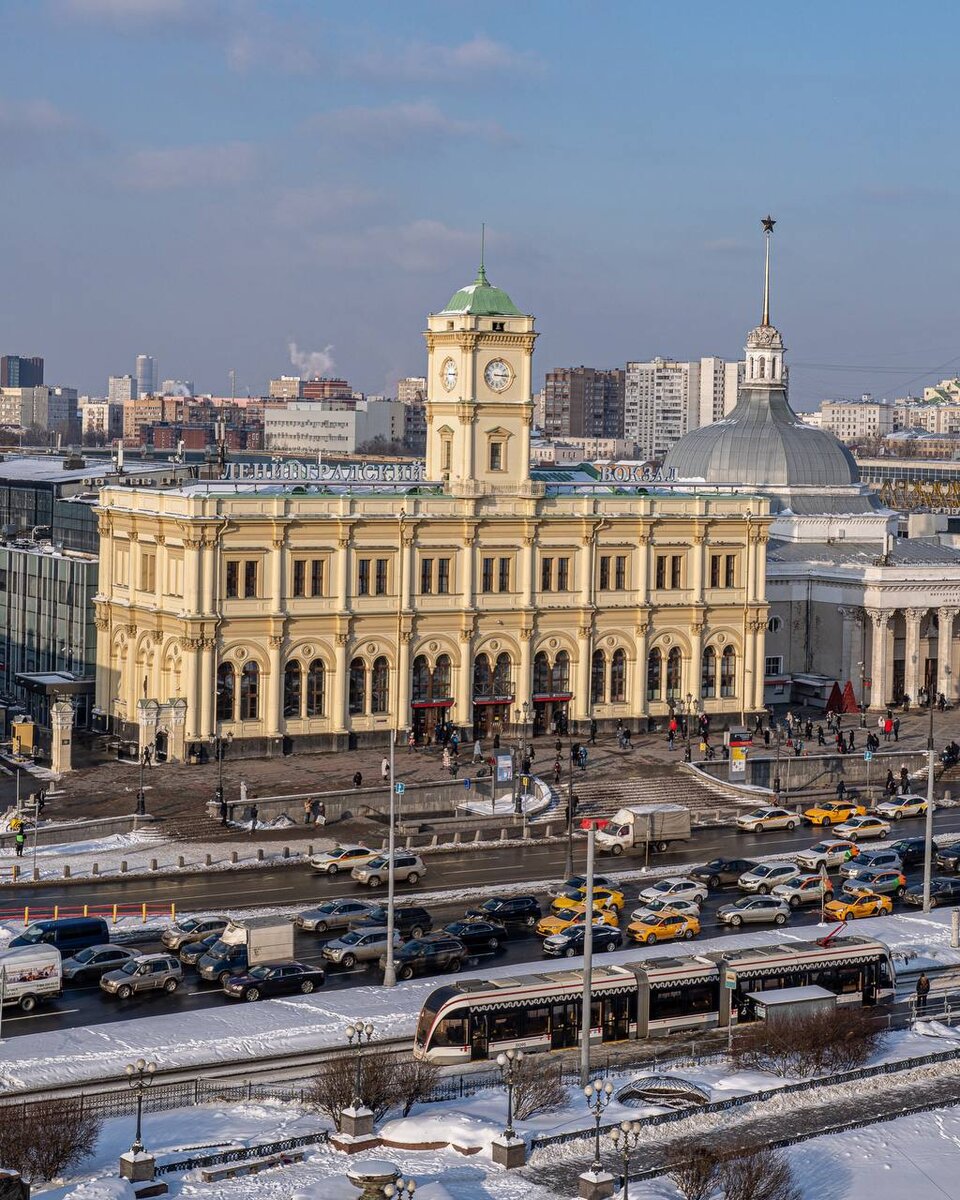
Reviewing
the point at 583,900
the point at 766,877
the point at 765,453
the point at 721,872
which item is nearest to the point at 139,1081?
the point at 583,900

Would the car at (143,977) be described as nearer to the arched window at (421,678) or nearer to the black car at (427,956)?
the black car at (427,956)

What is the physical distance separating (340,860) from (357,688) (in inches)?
852

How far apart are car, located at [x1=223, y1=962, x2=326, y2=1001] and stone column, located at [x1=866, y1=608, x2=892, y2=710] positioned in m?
59.3

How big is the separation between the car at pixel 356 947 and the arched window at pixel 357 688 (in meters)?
33.7

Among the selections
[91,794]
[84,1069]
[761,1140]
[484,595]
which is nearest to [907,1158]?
[761,1140]

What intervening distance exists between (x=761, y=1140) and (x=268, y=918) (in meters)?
21.6

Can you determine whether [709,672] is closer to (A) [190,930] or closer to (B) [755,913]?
(B) [755,913]

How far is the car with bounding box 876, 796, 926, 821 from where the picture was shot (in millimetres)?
97500

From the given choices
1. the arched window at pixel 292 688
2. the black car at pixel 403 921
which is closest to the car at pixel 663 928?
the black car at pixel 403 921

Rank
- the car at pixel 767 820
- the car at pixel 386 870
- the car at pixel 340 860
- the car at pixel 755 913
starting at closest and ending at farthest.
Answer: the car at pixel 755 913 → the car at pixel 386 870 → the car at pixel 340 860 → the car at pixel 767 820

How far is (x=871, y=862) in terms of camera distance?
86.1 metres

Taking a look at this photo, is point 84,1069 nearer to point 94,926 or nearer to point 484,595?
point 94,926

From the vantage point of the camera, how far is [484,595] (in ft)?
354

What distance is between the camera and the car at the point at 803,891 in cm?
8119
